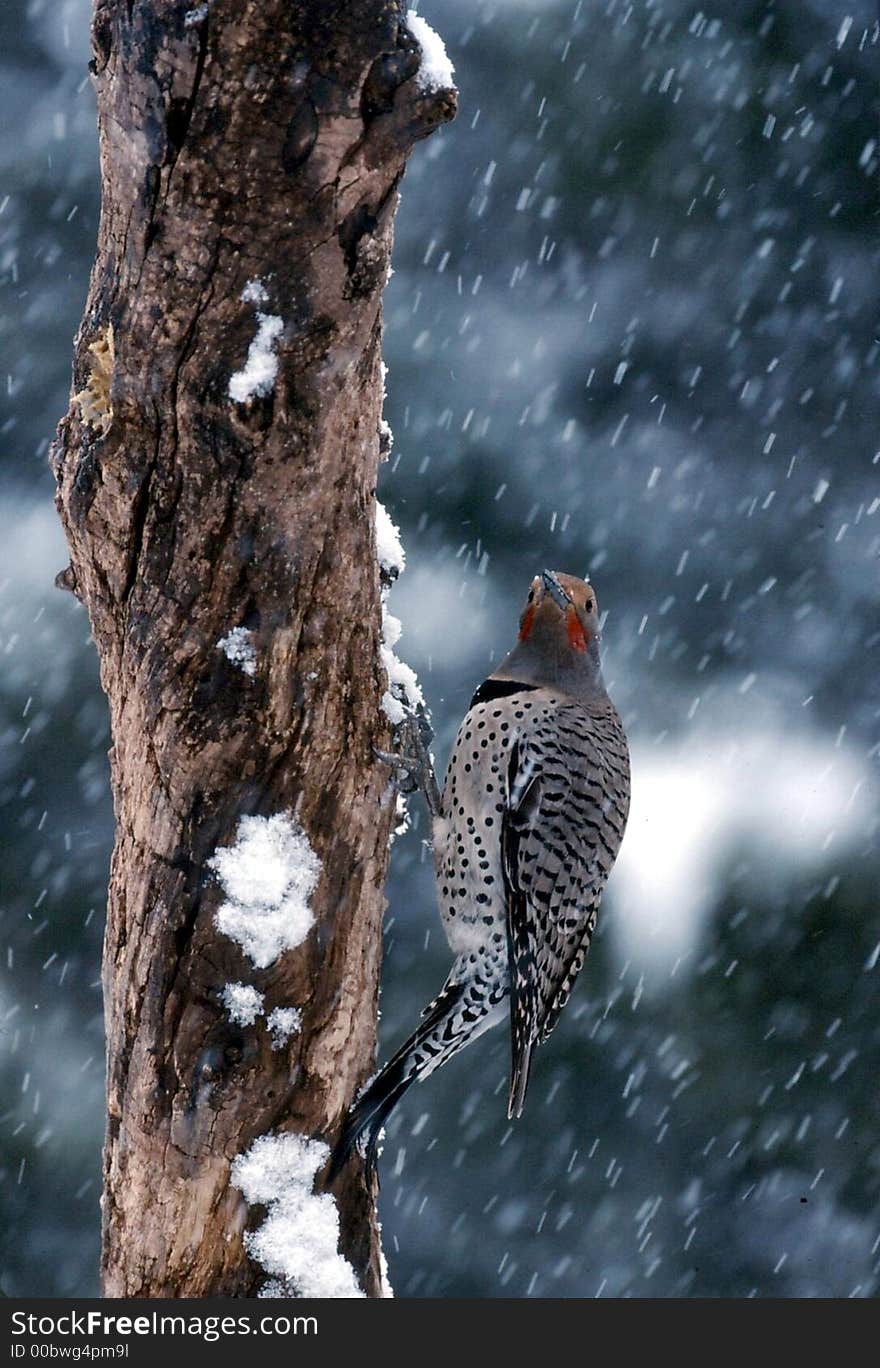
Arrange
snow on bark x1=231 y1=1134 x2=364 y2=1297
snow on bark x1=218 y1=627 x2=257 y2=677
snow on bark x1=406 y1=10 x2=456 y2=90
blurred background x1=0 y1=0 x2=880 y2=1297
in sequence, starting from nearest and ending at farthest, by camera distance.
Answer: snow on bark x1=406 y1=10 x2=456 y2=90 → snow on bark x1=218 y1=627 x2=257 y2=677 → snow on bark x1=231 y1=1134 x2=364 y2=1297 → blurred background x1=0 y1=0 x2=880 y2=1297

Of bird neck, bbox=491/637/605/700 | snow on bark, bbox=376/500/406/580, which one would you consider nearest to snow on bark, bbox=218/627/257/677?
snow on bark, bbox=376/500/406/580

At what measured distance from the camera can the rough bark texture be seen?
6.20 ft

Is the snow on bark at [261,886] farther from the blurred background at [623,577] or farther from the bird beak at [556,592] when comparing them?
the blurred background at [623,577]

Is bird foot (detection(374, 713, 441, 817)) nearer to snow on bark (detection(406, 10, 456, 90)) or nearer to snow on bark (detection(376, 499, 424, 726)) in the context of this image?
snow on bark (detection(376, 499, 424, 726))

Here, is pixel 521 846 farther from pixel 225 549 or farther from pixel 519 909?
pixel 225 549

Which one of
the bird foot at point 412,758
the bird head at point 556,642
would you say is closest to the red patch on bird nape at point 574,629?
the bird head at point 556,642

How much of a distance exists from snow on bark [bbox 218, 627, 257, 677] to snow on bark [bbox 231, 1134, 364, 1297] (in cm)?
77

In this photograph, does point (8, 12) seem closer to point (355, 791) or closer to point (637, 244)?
point (637, 244)

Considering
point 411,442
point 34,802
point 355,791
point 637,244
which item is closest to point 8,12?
point 411,442

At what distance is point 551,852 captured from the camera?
2777mm

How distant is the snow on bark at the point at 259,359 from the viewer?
1.98m

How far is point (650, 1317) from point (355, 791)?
1.20 meters

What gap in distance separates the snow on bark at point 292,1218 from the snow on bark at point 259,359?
1.17 meters

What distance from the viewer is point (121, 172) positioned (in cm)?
198
